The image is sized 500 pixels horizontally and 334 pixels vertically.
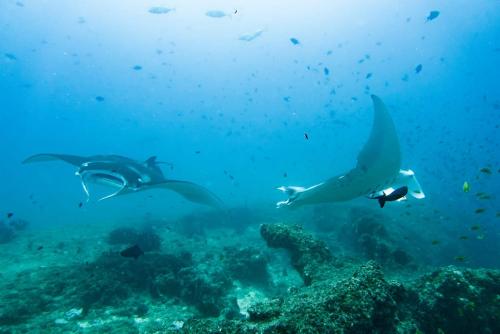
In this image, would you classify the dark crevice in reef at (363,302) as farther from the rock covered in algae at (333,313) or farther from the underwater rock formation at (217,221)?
the underwater rock formation at (217,221)

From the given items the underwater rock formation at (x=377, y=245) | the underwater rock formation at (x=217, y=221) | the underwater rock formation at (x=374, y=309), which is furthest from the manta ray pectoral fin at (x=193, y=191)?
the underwater rock formation at (x=217, y=221)

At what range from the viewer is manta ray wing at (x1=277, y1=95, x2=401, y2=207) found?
6.65 m

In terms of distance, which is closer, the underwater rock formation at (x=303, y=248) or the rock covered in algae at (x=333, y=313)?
the rock covered in algae at (x=333, y=313)

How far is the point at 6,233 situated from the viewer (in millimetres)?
16875

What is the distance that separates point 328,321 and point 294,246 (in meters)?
3.48

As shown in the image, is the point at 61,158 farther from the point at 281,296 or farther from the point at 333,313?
the point at 333,313

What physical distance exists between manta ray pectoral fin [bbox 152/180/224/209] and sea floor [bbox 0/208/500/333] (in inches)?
73.7

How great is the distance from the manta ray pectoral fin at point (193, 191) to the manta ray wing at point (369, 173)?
7.51ft

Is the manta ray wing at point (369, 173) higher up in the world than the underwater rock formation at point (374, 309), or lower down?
higher up

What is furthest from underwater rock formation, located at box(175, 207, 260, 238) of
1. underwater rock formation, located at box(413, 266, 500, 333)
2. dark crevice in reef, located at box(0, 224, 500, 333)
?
underwater rock formation, located at box(413, 266, 500, 333)

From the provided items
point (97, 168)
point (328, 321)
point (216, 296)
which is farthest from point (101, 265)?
point (328, 321)

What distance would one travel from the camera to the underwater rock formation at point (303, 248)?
5377 millimetres

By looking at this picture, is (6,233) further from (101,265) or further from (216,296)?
(216,296)

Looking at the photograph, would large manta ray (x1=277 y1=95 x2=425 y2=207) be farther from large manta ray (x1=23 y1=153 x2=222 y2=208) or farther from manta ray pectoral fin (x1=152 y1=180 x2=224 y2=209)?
large manta ray (x1=23 y1=153 x2=222 y2=208)
